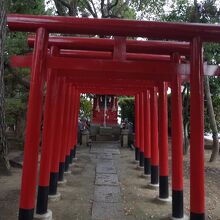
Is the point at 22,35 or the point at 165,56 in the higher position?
the point at 22,35

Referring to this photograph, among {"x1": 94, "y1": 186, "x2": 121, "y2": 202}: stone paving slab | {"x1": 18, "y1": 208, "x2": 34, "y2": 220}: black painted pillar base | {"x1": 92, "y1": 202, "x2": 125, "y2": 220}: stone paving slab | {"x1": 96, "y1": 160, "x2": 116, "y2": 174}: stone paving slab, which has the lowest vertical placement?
{"x1": 92, "y1": 202, "x2": 125, "y2": 220}: stone paving slab

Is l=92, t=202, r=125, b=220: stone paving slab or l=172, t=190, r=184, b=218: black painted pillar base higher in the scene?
l=172, t=190, r=184, b=218: black painted pillar base

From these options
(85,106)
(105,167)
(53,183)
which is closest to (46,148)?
(53,183)

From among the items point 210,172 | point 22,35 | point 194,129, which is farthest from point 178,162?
point 22,35

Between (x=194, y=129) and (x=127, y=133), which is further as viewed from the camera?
(x=127, y=133)

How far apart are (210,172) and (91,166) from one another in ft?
12.8

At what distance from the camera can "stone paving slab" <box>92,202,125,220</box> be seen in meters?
6.49

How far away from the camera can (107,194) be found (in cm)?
828

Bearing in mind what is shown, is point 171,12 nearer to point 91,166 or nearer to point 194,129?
point 91,166

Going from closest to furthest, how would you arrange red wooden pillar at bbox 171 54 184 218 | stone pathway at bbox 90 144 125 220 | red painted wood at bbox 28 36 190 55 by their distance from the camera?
1. red painted wood at bbox 28 36 190 55
2. red wooden pillar at bbox 171 54 184 218
3. stone pathway at bbox 90 144 125 220

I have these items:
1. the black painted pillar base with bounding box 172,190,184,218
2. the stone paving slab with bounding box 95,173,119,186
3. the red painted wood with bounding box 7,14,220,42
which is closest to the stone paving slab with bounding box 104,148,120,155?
the stone paving slab with bounding box 95,173,119,186

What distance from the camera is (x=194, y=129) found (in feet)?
16.5

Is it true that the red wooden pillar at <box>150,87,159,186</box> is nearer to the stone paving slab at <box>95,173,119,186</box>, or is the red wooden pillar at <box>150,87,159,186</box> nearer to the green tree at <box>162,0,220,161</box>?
the stone paving slab at <box>95,173,119,186</box>

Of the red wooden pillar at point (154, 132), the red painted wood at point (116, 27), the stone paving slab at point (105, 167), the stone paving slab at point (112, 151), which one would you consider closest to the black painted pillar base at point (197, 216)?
the red painted wood at point (116, 27)
